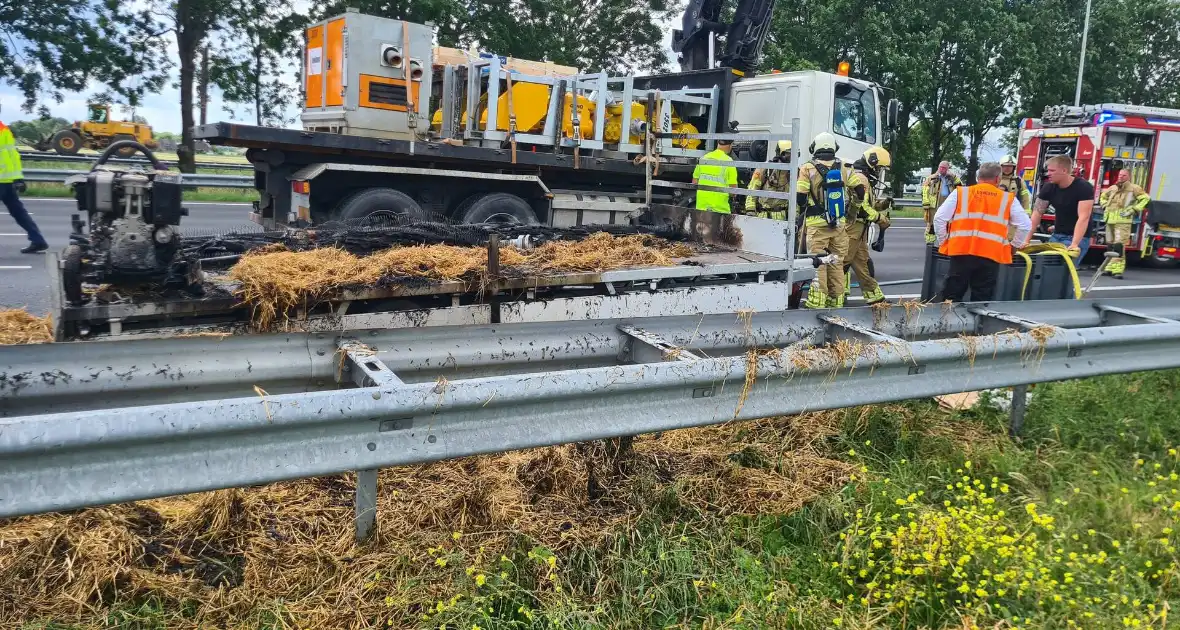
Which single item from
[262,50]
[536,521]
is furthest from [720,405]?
[262,50]

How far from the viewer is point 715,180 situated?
8320 mm

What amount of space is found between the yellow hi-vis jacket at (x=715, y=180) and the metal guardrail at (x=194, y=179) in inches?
532

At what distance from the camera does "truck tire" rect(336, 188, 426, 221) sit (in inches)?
387

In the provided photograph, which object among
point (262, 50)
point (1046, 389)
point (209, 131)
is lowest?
point (1046, 389)

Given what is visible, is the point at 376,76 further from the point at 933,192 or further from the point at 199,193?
the point at 199,193

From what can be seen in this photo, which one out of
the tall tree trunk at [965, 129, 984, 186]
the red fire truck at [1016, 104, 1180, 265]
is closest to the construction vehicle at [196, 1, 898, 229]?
the red fire truck at [1016, 104, 1180, 265]

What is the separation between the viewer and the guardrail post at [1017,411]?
4195 mm

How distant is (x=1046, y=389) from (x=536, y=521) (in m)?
3.36

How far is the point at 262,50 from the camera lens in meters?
22.8

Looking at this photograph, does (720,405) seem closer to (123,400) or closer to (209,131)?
(123,400)

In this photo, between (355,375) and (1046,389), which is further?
(1046,389)

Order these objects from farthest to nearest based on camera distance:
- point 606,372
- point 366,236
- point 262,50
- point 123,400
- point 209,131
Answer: point 262,50
point 209,131
point 366,236
point 123,400
point 606,372

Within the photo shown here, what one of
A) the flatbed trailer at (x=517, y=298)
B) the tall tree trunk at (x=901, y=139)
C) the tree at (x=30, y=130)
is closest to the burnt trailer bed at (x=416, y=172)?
the flatbed trailer at (x=517, y=298)

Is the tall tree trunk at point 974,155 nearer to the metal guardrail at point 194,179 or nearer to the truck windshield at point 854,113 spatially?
the truck windshield at point 854,113
